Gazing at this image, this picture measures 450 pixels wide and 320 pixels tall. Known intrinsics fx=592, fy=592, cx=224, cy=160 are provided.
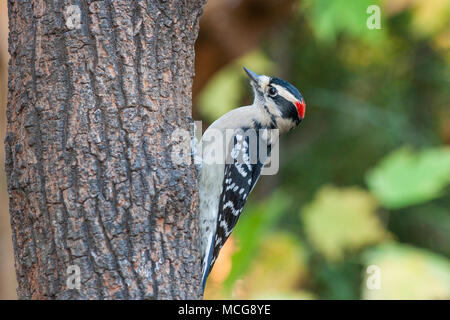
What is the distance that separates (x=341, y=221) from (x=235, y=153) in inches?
115

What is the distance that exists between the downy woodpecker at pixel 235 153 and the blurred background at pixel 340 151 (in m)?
1.39

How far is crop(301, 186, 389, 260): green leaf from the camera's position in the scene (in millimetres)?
5992

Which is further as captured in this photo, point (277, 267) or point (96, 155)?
point (277, 267)

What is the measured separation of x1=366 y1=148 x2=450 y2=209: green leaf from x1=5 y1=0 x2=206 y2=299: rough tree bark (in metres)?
3.06

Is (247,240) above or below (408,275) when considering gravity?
above

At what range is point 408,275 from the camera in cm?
489

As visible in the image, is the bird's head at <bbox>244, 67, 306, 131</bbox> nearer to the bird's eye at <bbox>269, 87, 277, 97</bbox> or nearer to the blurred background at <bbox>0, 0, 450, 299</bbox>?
A: the bird's eye at <bbox>269, 87, 277, 97</bbox>

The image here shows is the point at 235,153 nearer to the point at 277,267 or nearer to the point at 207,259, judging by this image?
the point at 207,259

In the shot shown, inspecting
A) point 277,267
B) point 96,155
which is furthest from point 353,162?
point 96,155

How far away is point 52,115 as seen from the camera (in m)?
2.22

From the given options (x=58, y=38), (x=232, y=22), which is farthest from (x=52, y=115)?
(x=232, y=22)

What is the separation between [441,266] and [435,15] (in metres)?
2.37

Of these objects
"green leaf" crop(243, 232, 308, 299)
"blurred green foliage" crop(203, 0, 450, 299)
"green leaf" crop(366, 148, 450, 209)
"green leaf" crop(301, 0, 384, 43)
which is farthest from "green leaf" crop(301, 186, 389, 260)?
"green leaf" crop(301, 0, 384, 43)

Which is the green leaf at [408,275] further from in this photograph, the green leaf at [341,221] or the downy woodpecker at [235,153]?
the downy woodpecker at [235,153]
